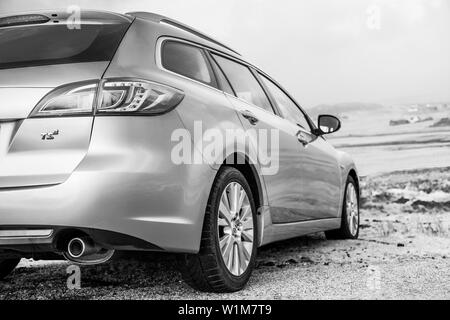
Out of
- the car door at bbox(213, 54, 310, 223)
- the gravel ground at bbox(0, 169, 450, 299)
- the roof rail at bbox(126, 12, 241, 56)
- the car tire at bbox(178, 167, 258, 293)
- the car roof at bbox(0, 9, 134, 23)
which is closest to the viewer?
the car roof at bbox(0, 9, 134, 23)

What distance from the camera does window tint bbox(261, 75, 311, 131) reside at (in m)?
5.90

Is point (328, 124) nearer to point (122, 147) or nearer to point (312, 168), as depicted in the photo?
point (312, 168)

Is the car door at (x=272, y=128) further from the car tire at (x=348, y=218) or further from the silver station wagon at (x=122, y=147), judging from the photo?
the car tire at (x=348, y=218)

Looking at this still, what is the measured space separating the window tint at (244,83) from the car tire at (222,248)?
80 cm

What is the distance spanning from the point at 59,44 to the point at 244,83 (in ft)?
5.95

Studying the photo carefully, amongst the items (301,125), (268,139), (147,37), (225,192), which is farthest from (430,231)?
(147,37)

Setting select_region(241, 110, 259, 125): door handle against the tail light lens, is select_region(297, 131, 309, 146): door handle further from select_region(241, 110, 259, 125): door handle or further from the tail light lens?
the tail light lens

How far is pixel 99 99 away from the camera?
3.57 metres

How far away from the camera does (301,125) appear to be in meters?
6.29

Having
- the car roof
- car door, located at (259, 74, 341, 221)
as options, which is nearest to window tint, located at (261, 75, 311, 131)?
car door, located at (259, 74, 341, 221)

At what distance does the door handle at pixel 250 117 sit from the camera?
4.75 meters

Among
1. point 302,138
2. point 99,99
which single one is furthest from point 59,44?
point 302,138

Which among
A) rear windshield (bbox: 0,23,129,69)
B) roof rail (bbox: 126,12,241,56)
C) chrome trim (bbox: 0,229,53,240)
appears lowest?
chrome trim (bbox: 0,229,53,240)

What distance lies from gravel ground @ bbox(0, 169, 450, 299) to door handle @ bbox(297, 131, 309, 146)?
0.99m
